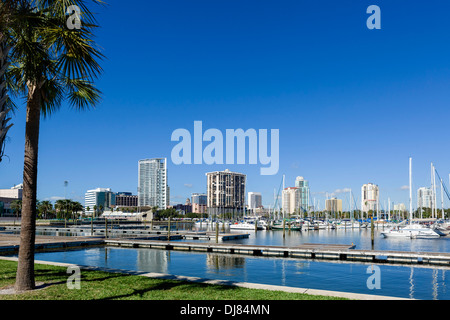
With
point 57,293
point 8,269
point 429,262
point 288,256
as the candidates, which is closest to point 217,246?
point 288,256

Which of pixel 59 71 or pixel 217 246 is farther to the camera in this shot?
pixel 217 246

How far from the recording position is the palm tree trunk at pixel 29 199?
12.2 meters

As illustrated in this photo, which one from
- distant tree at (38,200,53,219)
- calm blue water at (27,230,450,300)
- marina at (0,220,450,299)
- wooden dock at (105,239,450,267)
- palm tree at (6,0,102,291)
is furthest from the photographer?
distant tree at (38,200,53,219)

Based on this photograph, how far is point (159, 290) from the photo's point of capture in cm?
1311

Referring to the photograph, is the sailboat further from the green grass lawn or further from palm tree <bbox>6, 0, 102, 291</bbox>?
palm tree <bbox>6, 0, 102, 291</bbox>

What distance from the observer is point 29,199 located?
40.1ft

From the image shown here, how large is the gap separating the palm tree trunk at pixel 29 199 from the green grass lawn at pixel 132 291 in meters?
0.70

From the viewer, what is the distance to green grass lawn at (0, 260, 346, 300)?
11.9m

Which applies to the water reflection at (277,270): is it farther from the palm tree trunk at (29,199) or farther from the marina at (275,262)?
the palm tree trunk at (29,199)

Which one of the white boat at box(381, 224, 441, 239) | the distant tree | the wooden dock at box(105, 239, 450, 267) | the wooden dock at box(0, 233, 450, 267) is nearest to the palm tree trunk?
the wooden dock at box(0, 233, 450, 267)

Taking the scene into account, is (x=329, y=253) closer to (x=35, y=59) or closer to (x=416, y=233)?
(x=35, y=59)

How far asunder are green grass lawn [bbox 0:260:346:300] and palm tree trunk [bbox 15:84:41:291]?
0.70 m
